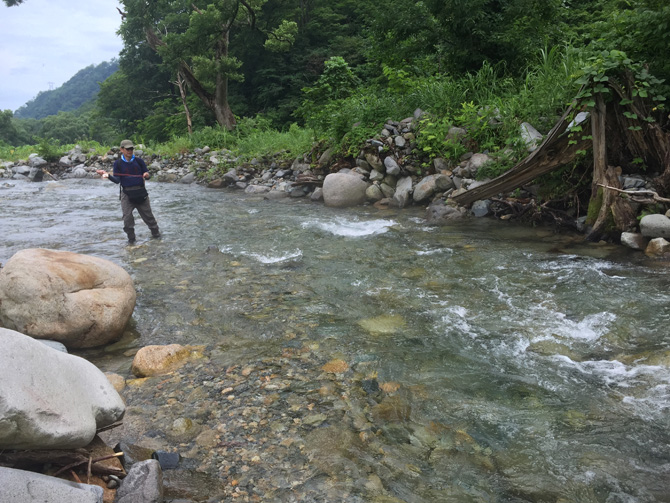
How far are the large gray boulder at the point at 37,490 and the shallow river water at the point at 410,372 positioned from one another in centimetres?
53

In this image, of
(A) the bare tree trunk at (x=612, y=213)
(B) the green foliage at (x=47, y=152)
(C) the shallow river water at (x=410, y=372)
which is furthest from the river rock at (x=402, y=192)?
(B) the green foliage at (x=47, y=152)

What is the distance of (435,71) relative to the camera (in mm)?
12359

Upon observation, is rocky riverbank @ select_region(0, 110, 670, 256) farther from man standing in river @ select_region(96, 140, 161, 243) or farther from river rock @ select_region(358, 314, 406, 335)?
man standing in river @ select_region(96, 140, 161, 243)

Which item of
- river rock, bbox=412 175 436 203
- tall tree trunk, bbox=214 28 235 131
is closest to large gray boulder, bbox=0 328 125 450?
river rock, bbox=412 175 436 203

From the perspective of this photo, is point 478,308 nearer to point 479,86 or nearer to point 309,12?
point 479,86

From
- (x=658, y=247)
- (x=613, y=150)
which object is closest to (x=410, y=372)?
(x=658, y=247)

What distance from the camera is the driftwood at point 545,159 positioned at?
6840mm

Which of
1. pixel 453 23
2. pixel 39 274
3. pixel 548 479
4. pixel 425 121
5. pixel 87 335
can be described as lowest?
pixel 548 479

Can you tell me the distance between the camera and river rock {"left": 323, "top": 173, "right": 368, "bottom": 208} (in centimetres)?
1032

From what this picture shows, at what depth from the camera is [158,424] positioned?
2965 millimetres

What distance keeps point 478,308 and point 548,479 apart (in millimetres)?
2285

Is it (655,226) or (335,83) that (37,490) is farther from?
(335,83)

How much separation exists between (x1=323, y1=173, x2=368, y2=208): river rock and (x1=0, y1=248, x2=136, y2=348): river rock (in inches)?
256

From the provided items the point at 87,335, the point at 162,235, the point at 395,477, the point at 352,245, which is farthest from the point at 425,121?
the point at 395,477
